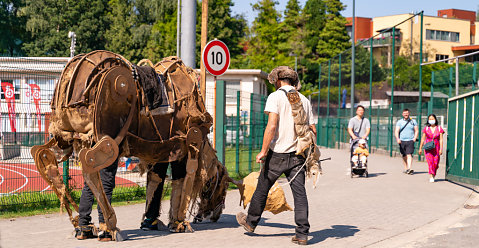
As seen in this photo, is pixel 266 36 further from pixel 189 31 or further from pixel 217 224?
pixel 217 224

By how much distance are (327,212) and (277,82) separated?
3184 mm

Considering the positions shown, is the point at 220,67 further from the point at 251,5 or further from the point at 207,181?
the point at 251,5

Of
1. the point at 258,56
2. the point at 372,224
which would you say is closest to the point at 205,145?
the point at 372,224

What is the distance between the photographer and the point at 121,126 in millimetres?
6938

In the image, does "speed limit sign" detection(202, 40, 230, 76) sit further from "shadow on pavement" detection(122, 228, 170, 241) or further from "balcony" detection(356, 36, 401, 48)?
"balcony" detection(356, 36, 401, 48)

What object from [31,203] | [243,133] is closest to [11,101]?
[31,203]

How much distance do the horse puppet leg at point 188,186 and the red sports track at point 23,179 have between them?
2.77 meters

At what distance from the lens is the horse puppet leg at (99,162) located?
6574mm

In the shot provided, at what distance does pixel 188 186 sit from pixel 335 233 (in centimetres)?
205

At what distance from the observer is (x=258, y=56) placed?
2751 inches

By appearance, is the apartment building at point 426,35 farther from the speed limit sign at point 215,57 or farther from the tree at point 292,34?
the speed limit sign at point 215,57

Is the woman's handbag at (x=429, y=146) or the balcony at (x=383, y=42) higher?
the balcony at (x=383, y=42)

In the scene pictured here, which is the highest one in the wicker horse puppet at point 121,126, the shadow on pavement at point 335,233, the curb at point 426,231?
the wicker horse puppet at point 121,126

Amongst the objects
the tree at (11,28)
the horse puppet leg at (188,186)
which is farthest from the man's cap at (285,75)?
the tree at (11,28)
